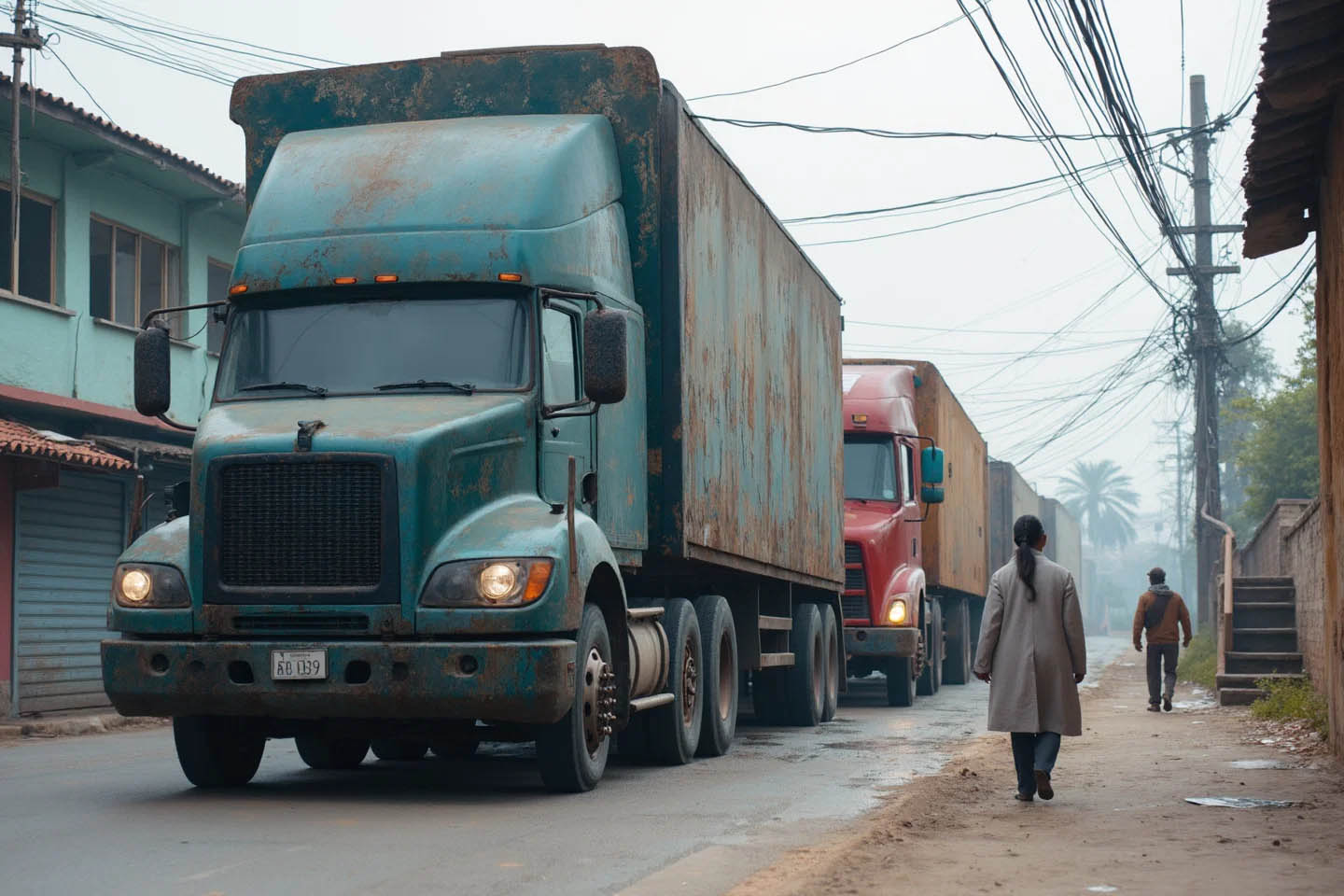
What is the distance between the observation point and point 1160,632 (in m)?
19.4

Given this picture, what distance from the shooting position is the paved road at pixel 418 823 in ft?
21.8

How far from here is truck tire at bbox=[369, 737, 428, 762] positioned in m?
11.6

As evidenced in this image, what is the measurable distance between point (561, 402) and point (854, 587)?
33.9 ft

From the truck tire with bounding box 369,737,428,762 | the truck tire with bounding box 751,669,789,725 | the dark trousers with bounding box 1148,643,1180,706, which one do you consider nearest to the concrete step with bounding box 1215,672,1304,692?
the dark trousers with bounding box 1148,643,1180,706

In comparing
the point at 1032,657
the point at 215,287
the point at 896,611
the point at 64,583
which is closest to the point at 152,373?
the point at 1032,657

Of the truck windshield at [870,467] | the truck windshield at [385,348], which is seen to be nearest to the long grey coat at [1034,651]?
the truck windshield at [385,348]

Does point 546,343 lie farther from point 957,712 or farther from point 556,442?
point 957,712

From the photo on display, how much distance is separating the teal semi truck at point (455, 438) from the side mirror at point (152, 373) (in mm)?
26

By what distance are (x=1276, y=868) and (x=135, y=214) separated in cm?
1801

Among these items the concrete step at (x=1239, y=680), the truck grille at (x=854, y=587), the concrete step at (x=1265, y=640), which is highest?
the truck grille at (x=854, y=587)

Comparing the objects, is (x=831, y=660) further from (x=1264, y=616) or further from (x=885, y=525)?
(x=1264, y=616)

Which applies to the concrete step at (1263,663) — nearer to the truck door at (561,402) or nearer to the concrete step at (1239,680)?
the concrete step at (1239,680)

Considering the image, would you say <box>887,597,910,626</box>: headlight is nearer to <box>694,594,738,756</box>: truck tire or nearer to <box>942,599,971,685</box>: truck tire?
<box>694,594,738,756</box>: truck tire

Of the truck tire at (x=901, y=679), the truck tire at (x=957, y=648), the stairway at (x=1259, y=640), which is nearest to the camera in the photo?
the stairway at (x=1259, y=640)
